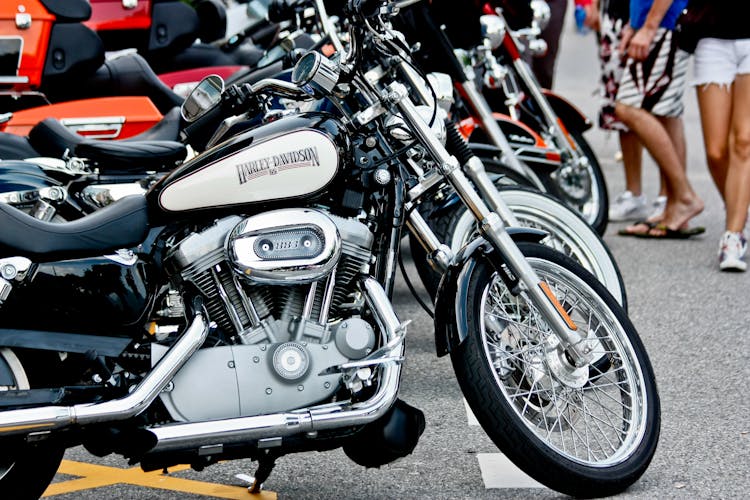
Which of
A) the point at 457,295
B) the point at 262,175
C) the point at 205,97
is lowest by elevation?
the point at 457,295

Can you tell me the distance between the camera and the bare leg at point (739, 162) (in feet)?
22.4

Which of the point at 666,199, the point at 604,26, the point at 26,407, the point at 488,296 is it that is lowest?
the point at 666,199

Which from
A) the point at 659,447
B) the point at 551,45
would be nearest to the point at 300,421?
the point at 659,447

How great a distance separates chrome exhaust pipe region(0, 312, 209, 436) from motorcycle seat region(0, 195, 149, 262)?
1.02 feet

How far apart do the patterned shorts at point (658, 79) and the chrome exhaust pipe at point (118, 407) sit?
4.75m

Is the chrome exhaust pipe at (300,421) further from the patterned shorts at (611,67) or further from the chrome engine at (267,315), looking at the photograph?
the patterned shorts at (611,67)

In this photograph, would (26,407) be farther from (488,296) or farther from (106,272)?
(488,296)

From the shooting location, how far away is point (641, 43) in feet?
23.9

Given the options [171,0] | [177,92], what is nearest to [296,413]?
[177,92]

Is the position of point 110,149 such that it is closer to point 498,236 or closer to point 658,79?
point 498,236

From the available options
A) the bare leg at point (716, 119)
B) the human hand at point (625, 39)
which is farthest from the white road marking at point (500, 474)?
the human hand at point (625, 39)

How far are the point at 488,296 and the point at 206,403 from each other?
0.98 metres

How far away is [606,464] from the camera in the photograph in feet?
12.6

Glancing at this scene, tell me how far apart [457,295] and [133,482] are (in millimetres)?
1280
